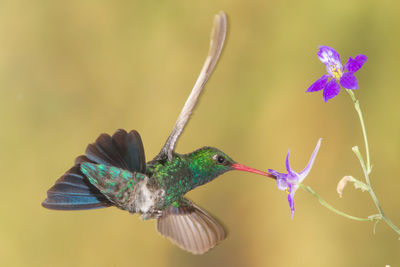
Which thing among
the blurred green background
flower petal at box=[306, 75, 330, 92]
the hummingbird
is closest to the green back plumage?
the hummingbird

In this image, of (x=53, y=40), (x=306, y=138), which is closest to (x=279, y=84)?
(x=306, y=138)

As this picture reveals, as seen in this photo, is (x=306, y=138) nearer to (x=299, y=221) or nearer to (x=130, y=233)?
(x=299, y=221)

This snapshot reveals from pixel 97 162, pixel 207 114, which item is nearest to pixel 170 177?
pixel 97 162

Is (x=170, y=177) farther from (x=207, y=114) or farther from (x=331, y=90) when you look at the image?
(x=207, y=114)

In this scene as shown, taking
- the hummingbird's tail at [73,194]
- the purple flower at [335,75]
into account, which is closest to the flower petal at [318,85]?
the purple flower at [335,75]

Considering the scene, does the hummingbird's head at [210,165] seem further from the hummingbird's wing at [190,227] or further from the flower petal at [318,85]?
the flower petal at [318,85]

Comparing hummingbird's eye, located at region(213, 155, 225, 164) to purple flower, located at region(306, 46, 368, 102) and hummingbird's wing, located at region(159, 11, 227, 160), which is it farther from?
purple flower, located at region(306, 46, 368, 102)
